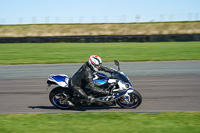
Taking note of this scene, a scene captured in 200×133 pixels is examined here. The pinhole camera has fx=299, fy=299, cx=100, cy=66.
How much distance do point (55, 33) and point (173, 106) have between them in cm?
4324

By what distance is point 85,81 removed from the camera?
811cm

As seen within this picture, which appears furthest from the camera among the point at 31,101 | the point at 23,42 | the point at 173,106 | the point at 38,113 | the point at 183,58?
the point at 23,42

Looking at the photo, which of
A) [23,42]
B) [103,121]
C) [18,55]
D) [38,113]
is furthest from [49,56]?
[103,121]

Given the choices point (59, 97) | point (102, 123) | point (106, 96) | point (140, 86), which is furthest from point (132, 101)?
point (140, 86)

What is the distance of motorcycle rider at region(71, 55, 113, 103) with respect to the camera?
7.73 metres

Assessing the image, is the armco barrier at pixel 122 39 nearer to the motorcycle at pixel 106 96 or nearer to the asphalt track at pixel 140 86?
the asphalt track at pixel 140 86

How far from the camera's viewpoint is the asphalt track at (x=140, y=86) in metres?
8.44

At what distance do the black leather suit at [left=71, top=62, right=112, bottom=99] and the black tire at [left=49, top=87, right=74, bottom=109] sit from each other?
0.35 meters

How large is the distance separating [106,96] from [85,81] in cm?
70

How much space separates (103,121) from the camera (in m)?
6.72

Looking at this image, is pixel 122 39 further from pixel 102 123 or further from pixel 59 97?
pixel 102 123

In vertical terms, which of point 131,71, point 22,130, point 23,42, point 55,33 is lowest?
point 22,130

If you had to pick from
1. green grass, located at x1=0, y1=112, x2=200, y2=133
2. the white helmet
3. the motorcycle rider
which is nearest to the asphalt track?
the motorcycle rider

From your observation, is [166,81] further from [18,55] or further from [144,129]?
[18,55]
